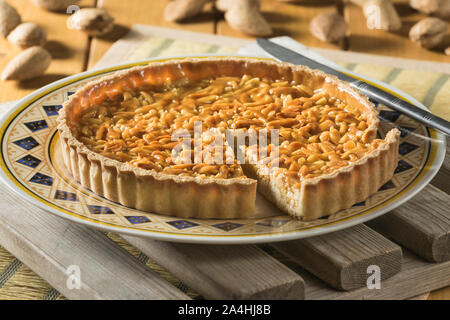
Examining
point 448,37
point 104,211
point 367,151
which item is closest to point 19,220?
point 104,211

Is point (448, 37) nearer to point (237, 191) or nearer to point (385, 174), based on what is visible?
point (385, 174)

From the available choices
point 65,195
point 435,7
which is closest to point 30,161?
point 65,195

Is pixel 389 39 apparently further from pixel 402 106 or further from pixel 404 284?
pixel 404 284

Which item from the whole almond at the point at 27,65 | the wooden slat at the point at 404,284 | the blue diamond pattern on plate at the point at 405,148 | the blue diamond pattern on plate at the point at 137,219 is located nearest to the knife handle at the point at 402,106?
the blue diamond pattern on plate at the point at 405,148

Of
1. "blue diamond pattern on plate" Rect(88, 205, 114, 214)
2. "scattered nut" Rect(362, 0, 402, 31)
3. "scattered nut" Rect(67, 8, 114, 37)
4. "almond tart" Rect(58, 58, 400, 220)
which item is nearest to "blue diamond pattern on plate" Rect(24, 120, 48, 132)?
"almond tart" Rect(58, 58, 400, 220)

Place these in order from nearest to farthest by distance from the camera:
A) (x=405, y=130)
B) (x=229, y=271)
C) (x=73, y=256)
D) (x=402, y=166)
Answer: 1. (x=229, y=271)
2. (x=73, y=256)
3. (x=402, y=166)
4. (x=405, y=130)

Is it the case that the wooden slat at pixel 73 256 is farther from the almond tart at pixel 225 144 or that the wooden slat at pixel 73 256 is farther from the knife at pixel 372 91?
the knife at pixel 372 91
